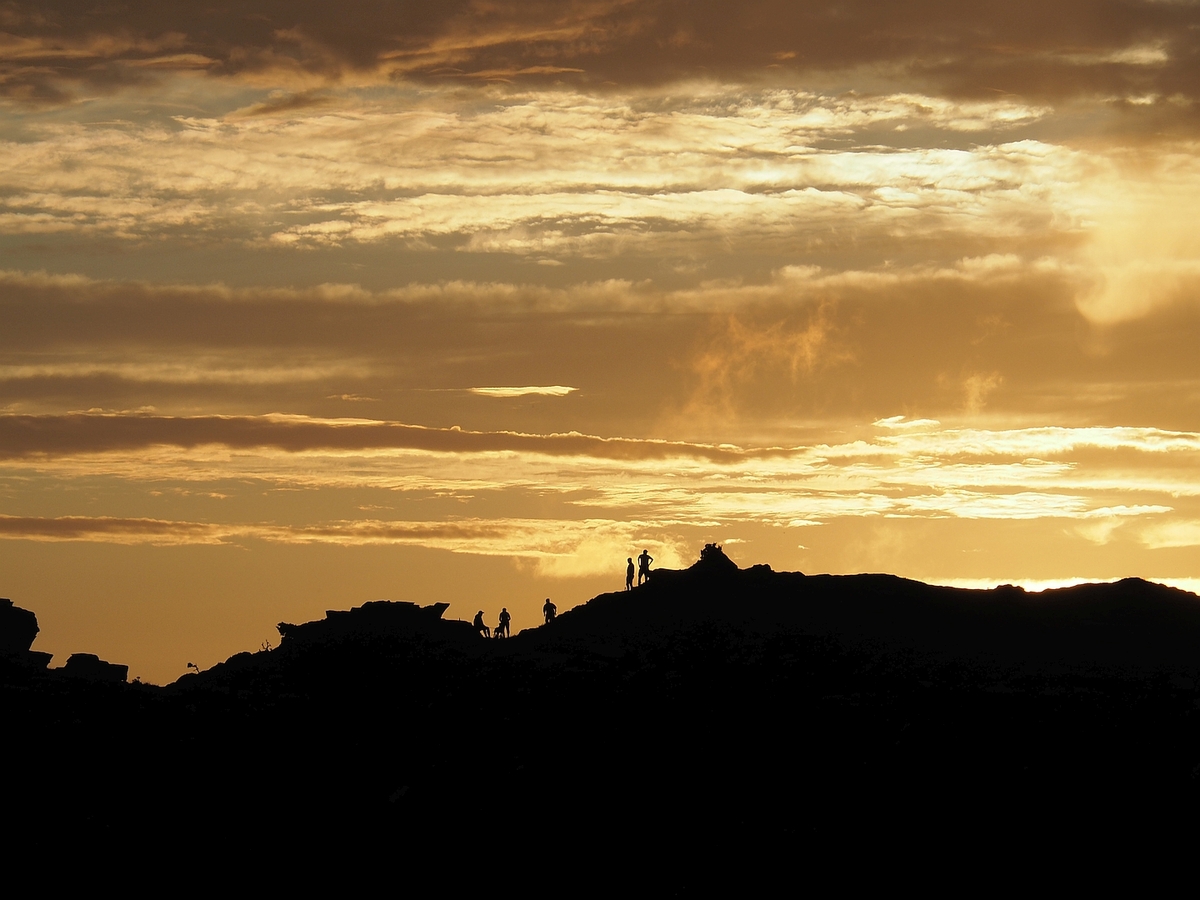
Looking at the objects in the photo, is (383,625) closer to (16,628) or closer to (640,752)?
(16,628)

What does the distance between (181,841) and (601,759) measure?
40.7 feet

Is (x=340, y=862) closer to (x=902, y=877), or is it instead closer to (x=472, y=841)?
(x=472, y=841)

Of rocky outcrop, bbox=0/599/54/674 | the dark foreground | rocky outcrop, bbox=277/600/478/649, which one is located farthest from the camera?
rocky outcrop, bbox=0/599/54/674

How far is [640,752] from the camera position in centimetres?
3988

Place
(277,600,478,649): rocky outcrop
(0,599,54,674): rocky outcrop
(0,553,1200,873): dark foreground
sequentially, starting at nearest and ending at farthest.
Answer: (0,553,1200,873): dark foreground < (277,600,478,649): rocky outcrop < (0,599,54,674): rocky outcrop

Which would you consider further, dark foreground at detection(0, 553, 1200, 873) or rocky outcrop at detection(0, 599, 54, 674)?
rocky outcrop at detection(0, 599, 54, 674)

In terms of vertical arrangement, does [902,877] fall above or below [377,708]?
below

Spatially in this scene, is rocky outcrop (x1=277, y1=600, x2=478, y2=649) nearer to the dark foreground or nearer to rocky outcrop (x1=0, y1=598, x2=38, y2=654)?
the dark foreground

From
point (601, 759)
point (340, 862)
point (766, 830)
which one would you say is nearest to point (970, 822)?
point (766, 830)

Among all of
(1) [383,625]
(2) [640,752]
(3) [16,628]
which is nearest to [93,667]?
(3) [16,628]

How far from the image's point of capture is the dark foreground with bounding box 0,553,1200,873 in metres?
34.7

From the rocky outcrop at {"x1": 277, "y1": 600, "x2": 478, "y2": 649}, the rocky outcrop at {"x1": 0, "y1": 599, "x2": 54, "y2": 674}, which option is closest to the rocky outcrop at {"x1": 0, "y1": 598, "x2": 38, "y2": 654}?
the rocky outcrop at {"x1": 0, "y1": 599, "x2": 54, "y2": 674}

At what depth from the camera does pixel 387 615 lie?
7525 cm

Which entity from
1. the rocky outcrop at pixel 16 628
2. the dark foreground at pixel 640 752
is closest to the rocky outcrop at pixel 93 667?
the rocky outcrop at pixel 16 628
